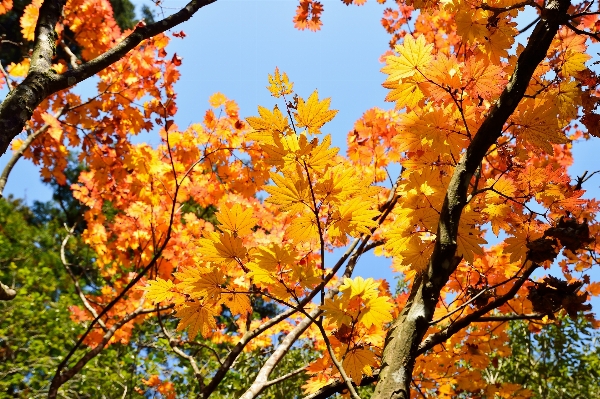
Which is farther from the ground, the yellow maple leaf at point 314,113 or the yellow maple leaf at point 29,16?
the yellow maple leaf at point 29,16

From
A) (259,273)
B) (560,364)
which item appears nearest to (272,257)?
(259,273)

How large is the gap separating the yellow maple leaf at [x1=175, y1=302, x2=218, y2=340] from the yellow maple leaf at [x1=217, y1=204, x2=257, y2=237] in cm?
29

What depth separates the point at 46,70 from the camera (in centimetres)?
213

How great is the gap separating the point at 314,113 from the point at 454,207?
513 mm

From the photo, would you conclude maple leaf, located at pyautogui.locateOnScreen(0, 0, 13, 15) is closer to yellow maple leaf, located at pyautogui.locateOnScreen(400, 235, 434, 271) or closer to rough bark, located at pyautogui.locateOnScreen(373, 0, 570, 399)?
yellow maple leaf, located at pyautogui.locateOnScreen(400, 235, 434, 271)

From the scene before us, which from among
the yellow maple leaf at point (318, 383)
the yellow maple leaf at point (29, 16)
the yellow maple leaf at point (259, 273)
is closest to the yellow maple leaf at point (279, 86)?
the yellow maple leaf at point (259, 273)

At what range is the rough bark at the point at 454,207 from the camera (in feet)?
3.92

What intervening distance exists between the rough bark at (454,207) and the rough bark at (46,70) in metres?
1.76

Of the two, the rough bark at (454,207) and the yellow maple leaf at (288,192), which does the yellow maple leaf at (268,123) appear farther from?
the rough bark at (454,207)

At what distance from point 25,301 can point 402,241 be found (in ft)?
34.1

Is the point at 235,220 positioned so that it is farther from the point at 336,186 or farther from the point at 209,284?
the point at 336,186

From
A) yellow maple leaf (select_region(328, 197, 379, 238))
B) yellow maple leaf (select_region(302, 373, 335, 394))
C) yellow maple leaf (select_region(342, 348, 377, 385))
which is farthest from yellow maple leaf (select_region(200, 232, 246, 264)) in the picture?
yellow maple leaf (select_region(302, 373, 335, 394))

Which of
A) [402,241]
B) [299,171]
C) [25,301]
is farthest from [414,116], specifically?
[25,301]

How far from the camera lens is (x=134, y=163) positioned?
16.8ft
